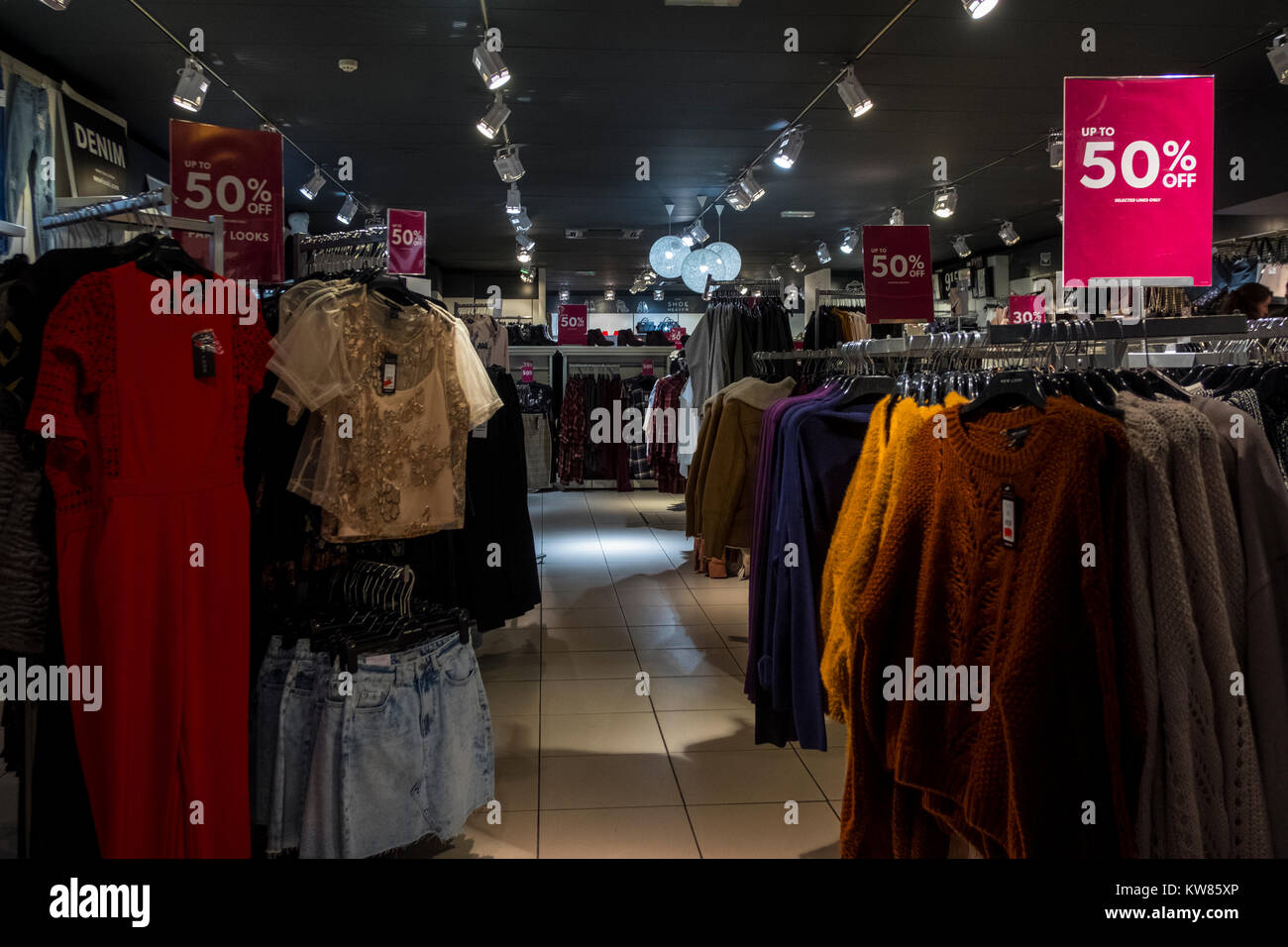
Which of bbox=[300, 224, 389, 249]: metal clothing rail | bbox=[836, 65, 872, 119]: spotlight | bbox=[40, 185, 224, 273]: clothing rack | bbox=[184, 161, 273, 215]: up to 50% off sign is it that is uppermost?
bbox=[836, 65, 872, 119]: spotlight

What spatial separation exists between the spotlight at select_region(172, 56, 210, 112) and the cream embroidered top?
3.15 metres

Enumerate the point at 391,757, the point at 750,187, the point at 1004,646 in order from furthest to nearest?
the point at 750,187
the point at 391,757
the point at 1004,646

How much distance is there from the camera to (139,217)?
8.26 ft

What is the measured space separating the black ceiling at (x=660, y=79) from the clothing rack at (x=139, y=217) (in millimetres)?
2834

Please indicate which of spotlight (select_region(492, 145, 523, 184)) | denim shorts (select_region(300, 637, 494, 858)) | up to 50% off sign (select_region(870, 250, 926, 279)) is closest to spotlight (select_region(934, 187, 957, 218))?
up to 50% off sign (select_region(870, 250, 926, 279))

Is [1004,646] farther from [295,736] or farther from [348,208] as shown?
[348,208]

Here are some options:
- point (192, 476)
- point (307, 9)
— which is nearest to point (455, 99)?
point (307, 9)

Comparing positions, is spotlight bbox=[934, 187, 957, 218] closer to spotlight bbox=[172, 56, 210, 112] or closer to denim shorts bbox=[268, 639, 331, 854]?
spotlight bbox=[172, 56, 210, 112]

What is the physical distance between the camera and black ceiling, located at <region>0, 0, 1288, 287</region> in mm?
5020

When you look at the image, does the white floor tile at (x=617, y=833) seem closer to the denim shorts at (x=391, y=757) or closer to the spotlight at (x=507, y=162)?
the denim shorts at (x=391, y=757)

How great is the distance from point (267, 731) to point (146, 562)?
64 cm

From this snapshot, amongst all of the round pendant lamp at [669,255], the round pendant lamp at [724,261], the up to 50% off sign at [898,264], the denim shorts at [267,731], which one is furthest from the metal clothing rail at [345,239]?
the round pendant lamp at [669,255]

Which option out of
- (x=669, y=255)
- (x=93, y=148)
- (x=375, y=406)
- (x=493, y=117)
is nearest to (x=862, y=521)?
(x=375, y=406)

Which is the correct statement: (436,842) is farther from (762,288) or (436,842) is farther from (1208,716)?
(762,288)
